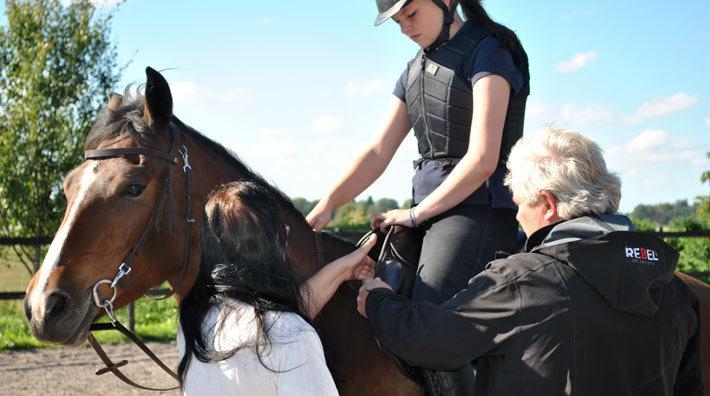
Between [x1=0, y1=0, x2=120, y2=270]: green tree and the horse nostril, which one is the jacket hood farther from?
[x1=0, y1=0, x2=120, y2=270]: green tree

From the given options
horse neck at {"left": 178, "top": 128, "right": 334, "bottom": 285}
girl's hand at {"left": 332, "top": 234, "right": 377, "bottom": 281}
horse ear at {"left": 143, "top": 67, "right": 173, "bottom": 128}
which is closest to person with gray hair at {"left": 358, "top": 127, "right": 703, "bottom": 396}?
girl's hand at {"left": 332, "top": 234, "right": 377, "bottom": 281}

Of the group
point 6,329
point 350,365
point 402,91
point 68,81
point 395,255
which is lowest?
point 6,329

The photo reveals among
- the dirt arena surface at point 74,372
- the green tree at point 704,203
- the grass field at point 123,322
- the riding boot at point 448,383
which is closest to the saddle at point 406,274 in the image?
the riding boot at point 448,383

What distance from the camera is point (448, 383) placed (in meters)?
2.83

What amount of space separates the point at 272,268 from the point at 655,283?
1.18m

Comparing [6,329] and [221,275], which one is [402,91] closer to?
[221,275]

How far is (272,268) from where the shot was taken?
2.17 m

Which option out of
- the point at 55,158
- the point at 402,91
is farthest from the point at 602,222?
the point at 55,158

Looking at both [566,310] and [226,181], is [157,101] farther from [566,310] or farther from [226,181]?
[566,310]

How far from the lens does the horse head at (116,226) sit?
2.51 meters

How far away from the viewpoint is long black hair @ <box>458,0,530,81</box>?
3211 mm

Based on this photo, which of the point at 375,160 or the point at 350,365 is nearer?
the point at 350,365

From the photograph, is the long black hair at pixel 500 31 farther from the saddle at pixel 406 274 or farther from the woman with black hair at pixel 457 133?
the saddle at pixel 406 274

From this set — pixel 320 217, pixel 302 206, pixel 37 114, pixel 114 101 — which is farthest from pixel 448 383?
pixel 37 114
